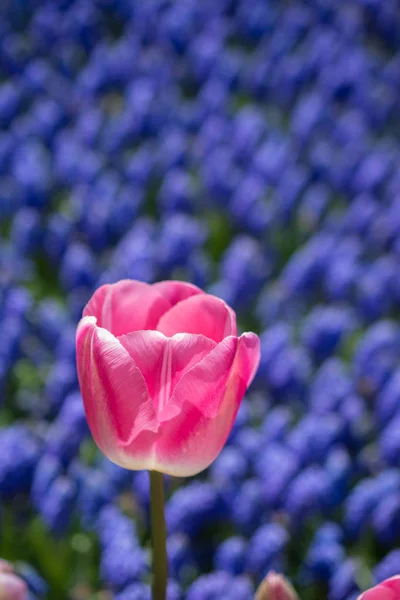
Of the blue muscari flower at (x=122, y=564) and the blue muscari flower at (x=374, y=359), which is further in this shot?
the blue muscari flower at (x=374, y=359)

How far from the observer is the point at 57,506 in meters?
1.30

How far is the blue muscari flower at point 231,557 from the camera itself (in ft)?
4.06

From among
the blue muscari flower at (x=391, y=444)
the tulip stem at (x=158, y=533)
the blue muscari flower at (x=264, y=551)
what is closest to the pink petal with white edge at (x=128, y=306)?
the tulip stem at (x=158, y=533)

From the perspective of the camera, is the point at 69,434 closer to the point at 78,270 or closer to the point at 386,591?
the point at 78,270

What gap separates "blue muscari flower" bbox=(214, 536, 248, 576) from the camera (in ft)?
4.06

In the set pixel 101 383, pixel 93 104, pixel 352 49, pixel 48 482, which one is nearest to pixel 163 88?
pixel 93 104

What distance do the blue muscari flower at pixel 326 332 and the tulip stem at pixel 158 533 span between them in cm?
111

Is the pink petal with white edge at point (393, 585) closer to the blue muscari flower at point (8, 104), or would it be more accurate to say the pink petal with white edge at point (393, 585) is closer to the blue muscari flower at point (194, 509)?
the blue muscari flower at point (194, 509)

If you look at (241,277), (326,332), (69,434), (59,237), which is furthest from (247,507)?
(59,237)

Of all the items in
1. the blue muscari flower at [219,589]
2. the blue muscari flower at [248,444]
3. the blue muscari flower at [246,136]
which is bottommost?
the blue muscari flower at [248,444]

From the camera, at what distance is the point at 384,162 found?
7.85 ft

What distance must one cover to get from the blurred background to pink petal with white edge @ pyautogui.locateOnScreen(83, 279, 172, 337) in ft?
1.73

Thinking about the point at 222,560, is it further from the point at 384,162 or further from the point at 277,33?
the point at 277,33

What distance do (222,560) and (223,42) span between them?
7.16 feet
